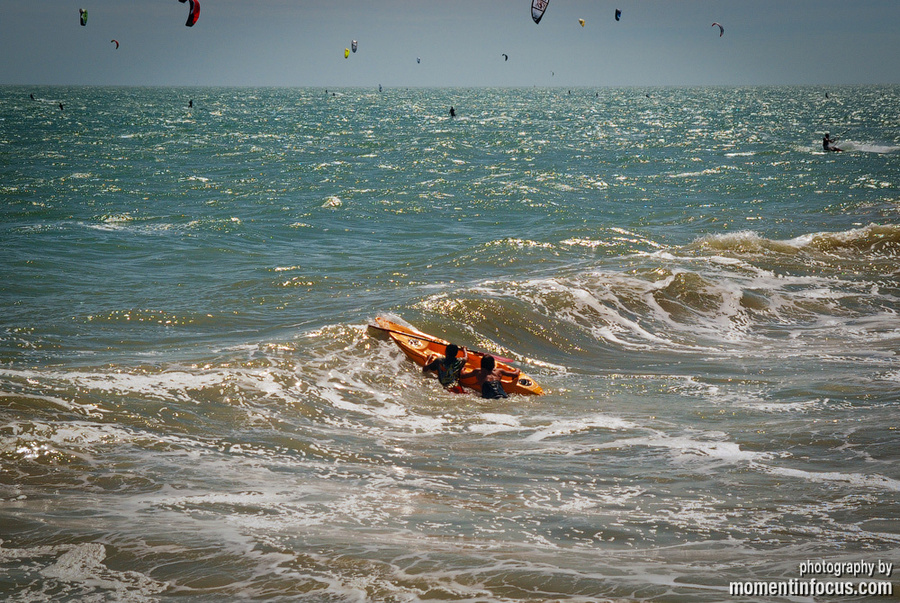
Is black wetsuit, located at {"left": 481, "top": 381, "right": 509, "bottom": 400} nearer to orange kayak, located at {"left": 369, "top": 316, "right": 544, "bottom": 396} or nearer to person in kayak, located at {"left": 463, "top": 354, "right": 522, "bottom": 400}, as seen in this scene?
person in kayak, located at {"left": 463, "top": 354, "right": 522, "bottom": 400}

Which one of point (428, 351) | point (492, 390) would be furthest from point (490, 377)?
point (428, 351)

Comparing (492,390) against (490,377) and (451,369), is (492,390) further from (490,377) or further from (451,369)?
(451,369)

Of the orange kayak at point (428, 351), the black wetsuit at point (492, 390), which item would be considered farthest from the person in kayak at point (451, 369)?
the black wetsuit at point (492, 390)

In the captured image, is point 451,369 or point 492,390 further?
point 451,369

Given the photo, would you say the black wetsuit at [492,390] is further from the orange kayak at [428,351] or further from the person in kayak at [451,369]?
the person in kayak at [451,369]

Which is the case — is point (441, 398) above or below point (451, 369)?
below

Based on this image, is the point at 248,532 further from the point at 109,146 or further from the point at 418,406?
the point at 109,146

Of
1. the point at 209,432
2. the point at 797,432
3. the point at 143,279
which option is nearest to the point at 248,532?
the point at 209,432

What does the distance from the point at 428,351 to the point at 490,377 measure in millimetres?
1800

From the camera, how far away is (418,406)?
11.4 m

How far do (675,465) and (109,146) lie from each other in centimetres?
4349

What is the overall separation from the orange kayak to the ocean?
0.24 metres

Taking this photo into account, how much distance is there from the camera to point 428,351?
1325cm

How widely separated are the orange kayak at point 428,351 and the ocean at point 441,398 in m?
0.24
